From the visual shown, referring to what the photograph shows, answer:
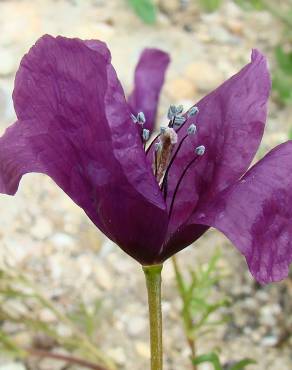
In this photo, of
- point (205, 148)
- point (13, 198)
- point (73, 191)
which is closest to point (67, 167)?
point (73, 191)

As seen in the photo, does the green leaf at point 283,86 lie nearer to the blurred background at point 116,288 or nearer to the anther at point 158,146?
the blurred background at point 116,288

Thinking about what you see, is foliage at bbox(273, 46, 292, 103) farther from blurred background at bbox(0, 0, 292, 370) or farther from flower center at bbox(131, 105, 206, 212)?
flower center at bbox(131, 105, 206, 212)

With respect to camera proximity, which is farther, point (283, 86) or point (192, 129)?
point (283, 86)

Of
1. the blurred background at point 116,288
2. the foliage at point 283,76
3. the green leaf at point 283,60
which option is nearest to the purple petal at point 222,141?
the blurred background at point 116,288

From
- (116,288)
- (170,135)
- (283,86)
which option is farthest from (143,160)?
(283,86)

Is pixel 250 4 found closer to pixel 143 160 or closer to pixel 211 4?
pixel 211 4

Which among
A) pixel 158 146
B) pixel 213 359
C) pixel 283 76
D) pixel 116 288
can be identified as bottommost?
pixel 116 288

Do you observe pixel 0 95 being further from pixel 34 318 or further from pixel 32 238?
pixel 34 318
